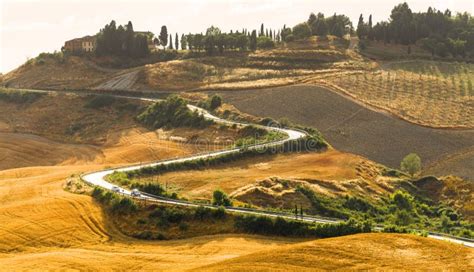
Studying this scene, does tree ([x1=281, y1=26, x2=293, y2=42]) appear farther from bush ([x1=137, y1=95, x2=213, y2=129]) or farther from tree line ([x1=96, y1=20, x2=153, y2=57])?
bush ([x1=137, y1=95, x2=213, y2=129])

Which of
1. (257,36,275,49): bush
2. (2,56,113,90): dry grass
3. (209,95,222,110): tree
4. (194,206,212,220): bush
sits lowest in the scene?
(194,206,212,220): bush

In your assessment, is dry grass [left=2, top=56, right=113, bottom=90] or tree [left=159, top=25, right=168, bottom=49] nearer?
dry grass [left=2, top=56, right=113, bottom=90]

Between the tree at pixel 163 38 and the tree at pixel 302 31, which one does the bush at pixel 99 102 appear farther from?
the tree at pixel 302 31

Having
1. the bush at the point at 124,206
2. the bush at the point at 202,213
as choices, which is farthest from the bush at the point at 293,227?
the bush at the point at 124,206

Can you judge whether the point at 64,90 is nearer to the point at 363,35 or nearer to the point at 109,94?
the point at 109,94

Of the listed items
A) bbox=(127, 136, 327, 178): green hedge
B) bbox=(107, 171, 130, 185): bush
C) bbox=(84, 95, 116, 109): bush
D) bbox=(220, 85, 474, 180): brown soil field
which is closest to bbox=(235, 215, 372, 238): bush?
bbox=(107, 171, 130, 185): bush
